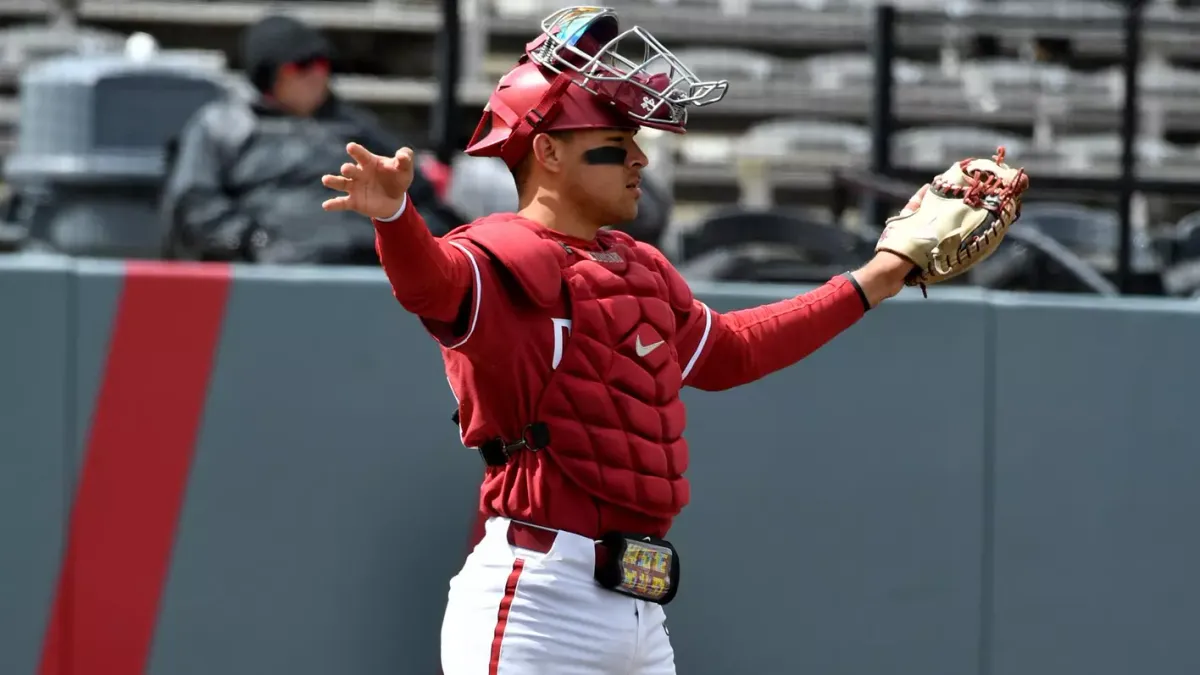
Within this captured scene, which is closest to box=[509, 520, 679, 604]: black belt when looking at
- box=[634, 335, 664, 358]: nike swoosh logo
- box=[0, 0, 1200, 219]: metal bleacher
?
box=[634, 335, 664, 358]: nike swoosh logo

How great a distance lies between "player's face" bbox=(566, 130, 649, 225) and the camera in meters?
2.96

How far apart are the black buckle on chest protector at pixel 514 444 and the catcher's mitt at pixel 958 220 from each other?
0.83 m

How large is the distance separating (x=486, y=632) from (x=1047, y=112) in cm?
595

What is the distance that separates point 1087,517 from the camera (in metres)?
4.04

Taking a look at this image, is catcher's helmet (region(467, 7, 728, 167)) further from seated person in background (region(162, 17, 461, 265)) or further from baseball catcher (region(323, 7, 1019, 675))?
seated person in background (region(162, 17, 461, 265))

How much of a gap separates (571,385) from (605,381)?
0.06 meters

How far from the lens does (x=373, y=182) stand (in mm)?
2518

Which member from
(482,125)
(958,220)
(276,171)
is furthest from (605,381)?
(276,171)

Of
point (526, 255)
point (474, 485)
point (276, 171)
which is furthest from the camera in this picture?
point (276, 171)

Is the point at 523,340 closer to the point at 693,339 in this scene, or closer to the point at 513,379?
the point at 513,379

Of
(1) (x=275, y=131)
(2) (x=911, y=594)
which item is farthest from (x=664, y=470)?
(1) (x=275, y=131)

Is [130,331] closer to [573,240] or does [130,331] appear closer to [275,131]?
[573,240]

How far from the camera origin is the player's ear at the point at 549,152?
2.96m

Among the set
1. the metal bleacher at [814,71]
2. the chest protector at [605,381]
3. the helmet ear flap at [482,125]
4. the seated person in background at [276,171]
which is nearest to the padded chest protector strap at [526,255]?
the chest protector at [605,381]
